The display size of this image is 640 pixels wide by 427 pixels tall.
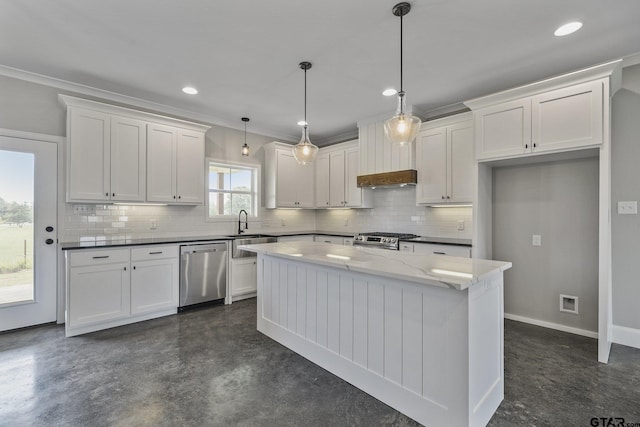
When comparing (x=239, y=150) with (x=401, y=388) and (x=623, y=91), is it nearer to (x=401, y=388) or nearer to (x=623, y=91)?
(x=401, y=388)

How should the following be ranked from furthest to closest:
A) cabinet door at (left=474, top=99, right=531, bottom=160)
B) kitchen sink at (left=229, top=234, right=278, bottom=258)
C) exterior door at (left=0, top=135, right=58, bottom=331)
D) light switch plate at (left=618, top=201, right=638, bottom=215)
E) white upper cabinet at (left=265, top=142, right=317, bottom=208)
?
white upper cabinet at (left=265, top=142, right=317, bottom=208)
kitchen sink at (left=229, top=234, right=278, bottom=258)
exterior door at (left=0, top=135, right=58, bottom=331)
cabinet door at (left=474, top=99, right=531, bottom=160)
light switch plate at (left=618, top=201, right=638, bottom=215)

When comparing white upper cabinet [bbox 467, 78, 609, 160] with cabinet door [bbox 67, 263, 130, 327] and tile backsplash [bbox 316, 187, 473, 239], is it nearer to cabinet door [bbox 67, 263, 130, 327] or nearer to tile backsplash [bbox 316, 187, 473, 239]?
tile backsplash [bbox 316, 187, 473, 239]

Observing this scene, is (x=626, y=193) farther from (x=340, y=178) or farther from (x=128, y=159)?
(x=128, y=159)

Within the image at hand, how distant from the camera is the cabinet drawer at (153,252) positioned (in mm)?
3441

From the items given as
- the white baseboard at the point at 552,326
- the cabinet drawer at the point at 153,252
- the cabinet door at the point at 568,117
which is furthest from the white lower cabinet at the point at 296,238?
the cabinet door at the point at 568,117

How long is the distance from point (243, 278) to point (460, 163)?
3.35m

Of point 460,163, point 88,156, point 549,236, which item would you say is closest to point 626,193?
point 549,236

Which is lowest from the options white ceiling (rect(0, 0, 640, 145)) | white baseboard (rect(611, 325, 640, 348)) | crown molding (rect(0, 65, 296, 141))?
white baseboard (rect(611, 325, 640, 348))

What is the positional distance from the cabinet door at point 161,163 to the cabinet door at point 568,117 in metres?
4.24

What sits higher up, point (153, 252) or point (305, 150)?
point (305, 150)

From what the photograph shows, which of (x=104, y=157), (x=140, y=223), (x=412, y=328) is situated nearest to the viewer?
(x=412, y=328)

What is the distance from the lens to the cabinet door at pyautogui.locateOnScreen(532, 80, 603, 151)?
261 cm

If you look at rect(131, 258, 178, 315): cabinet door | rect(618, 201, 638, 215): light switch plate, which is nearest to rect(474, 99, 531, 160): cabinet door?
rect(618, 201, 638, 215): light switch plate

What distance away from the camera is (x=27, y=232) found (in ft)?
10.6
